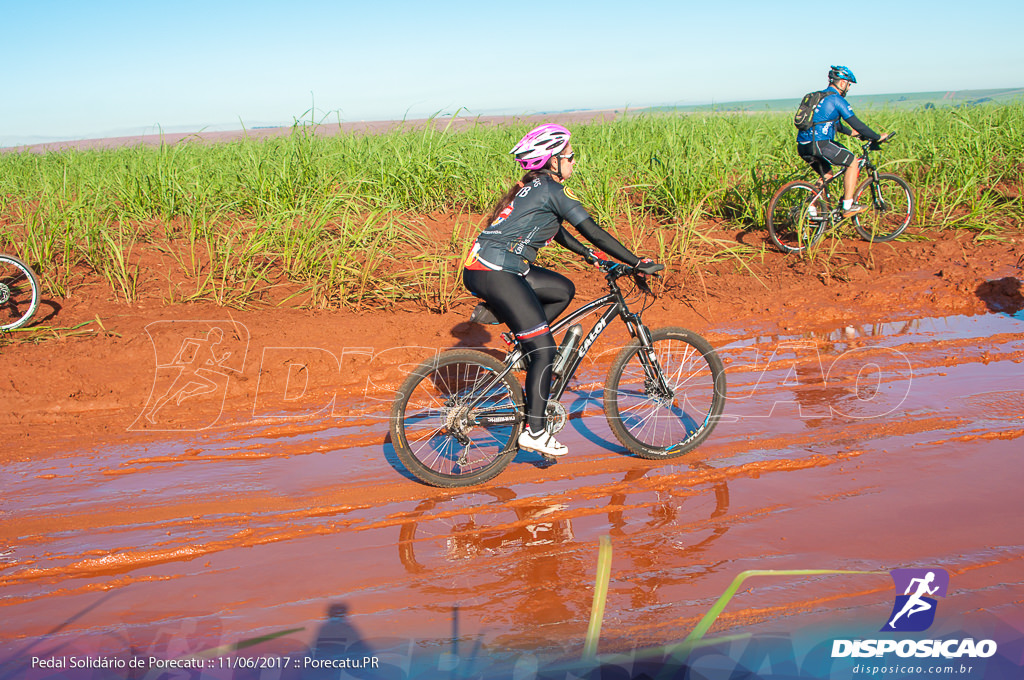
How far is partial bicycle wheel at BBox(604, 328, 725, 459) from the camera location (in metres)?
4.05

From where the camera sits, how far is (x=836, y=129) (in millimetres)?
8367

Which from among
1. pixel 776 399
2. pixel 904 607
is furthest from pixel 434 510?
pixel 776 399

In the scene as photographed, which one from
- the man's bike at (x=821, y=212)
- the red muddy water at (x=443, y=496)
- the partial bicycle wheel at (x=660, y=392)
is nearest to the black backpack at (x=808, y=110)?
the man's bike at (x=821, y=212)

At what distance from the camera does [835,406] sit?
188 inches

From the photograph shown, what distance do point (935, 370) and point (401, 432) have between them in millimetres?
3882

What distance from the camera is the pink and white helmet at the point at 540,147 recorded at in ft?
12.5

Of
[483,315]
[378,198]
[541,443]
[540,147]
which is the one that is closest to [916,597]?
[541,443]

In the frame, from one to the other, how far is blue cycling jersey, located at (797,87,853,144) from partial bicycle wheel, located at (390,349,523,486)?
6056 mm

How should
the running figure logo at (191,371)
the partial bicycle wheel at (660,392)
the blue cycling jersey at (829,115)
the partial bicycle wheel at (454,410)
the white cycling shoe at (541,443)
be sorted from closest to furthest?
the partial bicycle wheel at (454,410), the white cycling shoe at (541,443), the partial bicycle wheel at (660,392), the running figure logo at (191,371), the blue cycling jersey at (829,115)

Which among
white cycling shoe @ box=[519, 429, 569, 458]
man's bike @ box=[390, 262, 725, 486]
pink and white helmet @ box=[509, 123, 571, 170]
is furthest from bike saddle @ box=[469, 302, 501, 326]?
pink and white helmet @ box=[509, 123, 571, 170]

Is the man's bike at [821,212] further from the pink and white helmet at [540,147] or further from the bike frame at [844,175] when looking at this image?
the pink and white helmet at [540,147]

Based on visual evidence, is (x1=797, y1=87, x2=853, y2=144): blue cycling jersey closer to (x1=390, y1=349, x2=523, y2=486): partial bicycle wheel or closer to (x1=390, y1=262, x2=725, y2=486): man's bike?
(x1=390, y1=262, x2=725, y2=486): man's bike

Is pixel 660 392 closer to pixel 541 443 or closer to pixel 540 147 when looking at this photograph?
pixel 541 443

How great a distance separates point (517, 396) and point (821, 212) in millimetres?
5923
